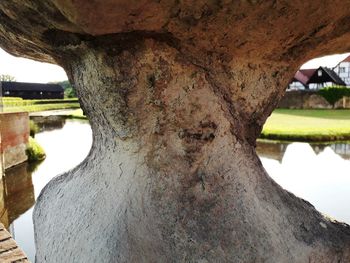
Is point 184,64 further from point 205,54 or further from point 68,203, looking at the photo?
point 68,203

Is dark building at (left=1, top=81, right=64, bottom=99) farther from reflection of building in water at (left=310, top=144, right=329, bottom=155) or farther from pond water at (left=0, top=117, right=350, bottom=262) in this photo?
reflection of building in water at (left=310, top=144, right=329, bottom=155)

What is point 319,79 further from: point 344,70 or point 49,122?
point 49,122

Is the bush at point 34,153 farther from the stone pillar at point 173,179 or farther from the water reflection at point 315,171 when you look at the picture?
the stone pillar at point 173,179

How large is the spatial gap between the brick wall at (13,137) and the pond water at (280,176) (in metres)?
0.37

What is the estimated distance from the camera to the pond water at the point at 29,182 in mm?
7754

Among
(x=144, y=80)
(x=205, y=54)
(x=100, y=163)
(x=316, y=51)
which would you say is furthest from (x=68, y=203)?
(x=316, y=51)

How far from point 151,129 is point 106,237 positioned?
319mm

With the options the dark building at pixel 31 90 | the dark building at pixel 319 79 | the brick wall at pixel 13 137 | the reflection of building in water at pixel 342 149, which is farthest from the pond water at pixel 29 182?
the dark building at pixel 319 79

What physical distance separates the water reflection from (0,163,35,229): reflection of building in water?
6150 mm

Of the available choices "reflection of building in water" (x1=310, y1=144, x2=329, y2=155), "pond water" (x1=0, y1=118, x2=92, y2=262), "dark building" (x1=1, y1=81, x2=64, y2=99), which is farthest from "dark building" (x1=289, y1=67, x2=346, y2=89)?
"dark building" (x1=1, y1=81, x2=64, y2=99)

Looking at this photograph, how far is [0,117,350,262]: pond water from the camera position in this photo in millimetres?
7888

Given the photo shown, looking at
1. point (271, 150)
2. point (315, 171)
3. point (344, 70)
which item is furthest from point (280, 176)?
point (344, 70)

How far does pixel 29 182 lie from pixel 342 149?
34.5 feet

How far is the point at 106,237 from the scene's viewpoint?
39.2 inches
